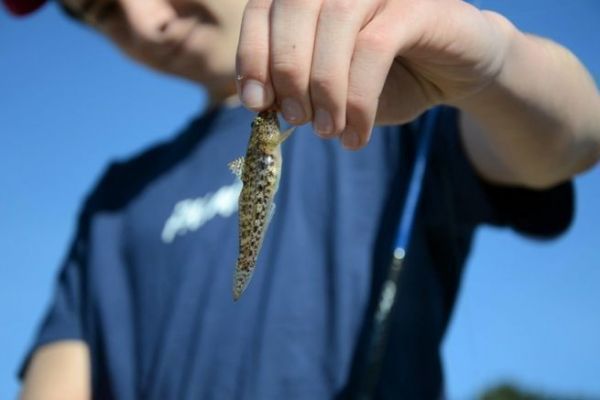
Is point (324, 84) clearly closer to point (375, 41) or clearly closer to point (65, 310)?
point (375, 41)

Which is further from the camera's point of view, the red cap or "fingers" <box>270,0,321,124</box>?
the red cap

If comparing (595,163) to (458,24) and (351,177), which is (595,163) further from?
(458,24)

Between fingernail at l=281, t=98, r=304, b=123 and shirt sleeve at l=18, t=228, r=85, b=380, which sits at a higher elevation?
fingernail at l=281, t=98, r=304, b=123

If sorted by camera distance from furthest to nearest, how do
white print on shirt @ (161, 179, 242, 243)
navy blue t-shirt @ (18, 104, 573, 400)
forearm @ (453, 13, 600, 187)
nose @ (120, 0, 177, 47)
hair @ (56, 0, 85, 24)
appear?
hair @ (56, 0, 85, 24) < nose @ (120, 0, 177, 47) < white print on shirt @ (161, 179, 242, 243) < navy blue t-shirt @ (18, 104, 573, 400) < forearm @ (453, 13, 600, 187)

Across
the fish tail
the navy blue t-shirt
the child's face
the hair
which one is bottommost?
the navy blue t-shirt

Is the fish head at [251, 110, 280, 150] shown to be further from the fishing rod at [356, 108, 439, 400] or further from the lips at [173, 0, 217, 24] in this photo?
the lips at [173, 0, 217, 24]

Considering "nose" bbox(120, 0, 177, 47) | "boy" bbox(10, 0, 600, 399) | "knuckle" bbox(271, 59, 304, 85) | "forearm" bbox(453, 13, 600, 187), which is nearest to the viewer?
"knuckle" bbox(271, 59, 304, 85)

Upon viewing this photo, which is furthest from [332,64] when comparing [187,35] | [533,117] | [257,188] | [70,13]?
[70,13]

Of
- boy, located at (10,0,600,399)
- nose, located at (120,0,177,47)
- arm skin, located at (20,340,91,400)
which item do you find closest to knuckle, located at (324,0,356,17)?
boy, located at (10,0,600,399)
